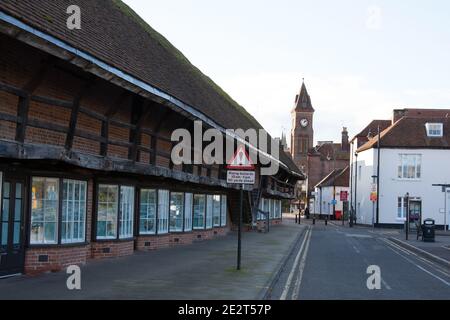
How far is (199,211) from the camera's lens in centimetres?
2752

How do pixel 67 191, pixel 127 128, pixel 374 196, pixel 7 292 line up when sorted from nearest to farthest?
pixel 7 292
pixel 67 191
pixel 127 128
pixel 374 196

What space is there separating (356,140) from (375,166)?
10.2m

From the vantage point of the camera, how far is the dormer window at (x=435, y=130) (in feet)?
176

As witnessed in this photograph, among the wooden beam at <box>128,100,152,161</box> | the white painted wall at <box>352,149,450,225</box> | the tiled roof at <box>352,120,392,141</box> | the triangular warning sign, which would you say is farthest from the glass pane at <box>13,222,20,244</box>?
the tiled roof at <box>352,120,392,141</box>

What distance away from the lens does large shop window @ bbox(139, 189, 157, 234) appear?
67.3ft

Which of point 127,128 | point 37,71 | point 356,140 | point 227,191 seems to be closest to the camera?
point 37,71

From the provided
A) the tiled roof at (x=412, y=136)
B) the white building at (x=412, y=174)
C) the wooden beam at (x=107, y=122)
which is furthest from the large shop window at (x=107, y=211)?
the tiled roof at (x=412, y=136)

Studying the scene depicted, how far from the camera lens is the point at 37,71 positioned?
468 inches

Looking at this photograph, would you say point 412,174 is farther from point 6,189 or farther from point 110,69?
point 6,189

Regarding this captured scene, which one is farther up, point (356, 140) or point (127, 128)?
point (356, 140)

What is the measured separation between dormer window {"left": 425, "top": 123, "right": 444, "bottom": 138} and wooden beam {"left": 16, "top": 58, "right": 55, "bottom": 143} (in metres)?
46.5

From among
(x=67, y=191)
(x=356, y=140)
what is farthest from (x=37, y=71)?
(x=356, y=140)

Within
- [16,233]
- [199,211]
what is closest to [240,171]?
[16,233]
